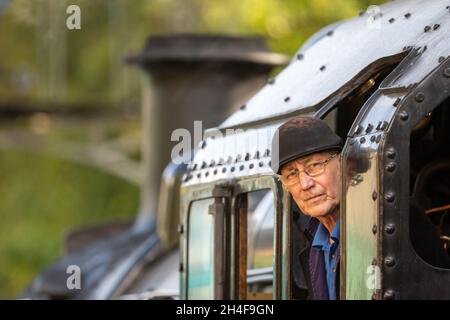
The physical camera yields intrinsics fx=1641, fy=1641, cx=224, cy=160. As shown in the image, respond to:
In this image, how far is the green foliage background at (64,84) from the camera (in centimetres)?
2414

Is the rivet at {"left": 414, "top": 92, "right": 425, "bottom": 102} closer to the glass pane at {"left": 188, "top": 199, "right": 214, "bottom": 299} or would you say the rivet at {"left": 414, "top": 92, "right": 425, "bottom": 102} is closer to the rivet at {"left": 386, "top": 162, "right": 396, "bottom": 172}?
the rivet at {"left": 386, "top": 162, "right": 396, "bottom": 172}

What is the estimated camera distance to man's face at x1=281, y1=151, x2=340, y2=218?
5445 millimetres

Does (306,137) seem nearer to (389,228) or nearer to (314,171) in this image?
(314,171)

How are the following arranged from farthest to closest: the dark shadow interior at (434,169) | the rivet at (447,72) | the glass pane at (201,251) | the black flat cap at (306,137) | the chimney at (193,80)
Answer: the chimney at (193,80), the glass pane at (201,251), the dark shadow interior at (434,169), the black flat cap at (306,137), the rivet at (447,72)

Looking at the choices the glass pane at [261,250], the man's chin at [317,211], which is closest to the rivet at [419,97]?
the man's chin at [317,211]

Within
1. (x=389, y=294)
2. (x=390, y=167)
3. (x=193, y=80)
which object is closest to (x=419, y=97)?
(x=390, y=167)

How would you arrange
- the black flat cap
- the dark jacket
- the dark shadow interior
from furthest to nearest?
the dark shadow interior → the dark jacket → the black flat cap

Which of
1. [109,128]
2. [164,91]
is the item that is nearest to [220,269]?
[164,91]

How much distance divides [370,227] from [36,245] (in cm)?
2253

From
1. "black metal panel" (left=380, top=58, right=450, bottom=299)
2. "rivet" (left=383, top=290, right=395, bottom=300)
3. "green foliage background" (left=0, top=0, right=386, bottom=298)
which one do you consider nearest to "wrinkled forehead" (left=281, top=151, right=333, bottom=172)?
"black metal panel" (left=380, top=58, right=450, bottom=299)

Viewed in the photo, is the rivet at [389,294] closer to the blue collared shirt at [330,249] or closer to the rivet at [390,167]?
the rivet at [390,167]

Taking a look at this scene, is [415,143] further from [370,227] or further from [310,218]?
[370,227]
